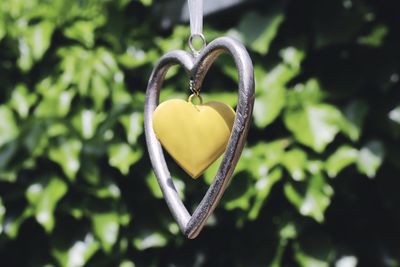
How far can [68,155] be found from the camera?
1.58m

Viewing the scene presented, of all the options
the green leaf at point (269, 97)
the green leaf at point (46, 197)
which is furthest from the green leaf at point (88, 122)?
the green leaf at point (269, 97)

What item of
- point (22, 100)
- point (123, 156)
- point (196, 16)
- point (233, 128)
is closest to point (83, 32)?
point (22, 100)

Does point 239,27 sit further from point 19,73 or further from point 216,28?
point 19,73

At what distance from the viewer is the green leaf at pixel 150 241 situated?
162 centimetres

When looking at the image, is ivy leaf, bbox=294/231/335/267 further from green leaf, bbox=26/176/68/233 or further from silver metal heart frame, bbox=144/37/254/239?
silver metal heart frame, bbox=144/37/254/239

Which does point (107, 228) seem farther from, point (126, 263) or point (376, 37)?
point (376, 37)

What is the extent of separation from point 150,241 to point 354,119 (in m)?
0.56

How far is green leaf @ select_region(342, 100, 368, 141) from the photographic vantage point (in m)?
1.47

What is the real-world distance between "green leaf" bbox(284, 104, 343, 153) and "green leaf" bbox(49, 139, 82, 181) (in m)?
0.49

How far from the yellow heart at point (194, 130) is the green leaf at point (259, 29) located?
75 centimetres

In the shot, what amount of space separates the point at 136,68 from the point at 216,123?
3.17 feet

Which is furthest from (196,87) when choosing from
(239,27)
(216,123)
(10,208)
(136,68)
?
(10,208)

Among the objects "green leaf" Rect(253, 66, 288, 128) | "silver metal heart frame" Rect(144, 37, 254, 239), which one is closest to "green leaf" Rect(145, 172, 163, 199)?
"green leaf" Rect(253, 66, 288, 128)

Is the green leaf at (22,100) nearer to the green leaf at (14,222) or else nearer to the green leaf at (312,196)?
the green leaf at (14,222)
